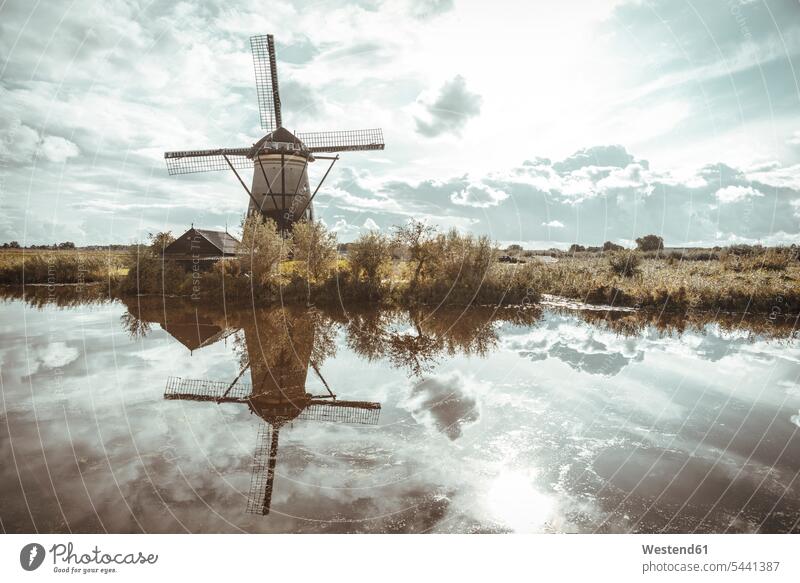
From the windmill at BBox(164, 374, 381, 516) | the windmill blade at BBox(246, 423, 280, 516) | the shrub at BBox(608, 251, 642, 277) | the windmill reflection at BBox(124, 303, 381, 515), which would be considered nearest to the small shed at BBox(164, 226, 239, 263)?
the windmill reflection at BBox(124, 303, 381, 515)

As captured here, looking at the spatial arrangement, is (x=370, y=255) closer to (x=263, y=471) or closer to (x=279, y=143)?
(x=279, y=143)

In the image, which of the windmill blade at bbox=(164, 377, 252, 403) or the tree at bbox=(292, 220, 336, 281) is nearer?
the windmill blade at bbox=(164, 377, 252, 403)

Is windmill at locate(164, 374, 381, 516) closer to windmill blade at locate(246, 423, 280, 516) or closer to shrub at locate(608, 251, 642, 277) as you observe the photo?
windmill blade at locate(246, 423, 280, 516)

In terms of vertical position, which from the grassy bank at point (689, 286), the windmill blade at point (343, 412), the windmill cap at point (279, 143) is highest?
the windmill cap at point (279, 143)

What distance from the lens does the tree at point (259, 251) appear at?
2598cm

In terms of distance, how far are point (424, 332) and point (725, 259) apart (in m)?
26.6

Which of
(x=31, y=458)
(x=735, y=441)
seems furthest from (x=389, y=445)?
(x=735, y=441)

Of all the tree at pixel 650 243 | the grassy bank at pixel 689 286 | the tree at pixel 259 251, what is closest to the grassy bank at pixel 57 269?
the tree at pixel 259 251

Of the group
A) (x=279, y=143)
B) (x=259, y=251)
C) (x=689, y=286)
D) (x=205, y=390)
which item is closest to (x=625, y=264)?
(x=689, y=286)

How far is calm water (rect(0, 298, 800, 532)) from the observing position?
566 cm

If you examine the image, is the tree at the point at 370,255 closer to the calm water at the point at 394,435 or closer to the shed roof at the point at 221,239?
the calm water at the point at 394,435
